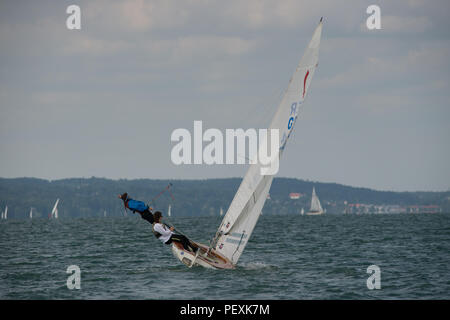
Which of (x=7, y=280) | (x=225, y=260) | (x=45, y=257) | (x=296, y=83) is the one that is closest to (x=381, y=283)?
(x=225, y=260)

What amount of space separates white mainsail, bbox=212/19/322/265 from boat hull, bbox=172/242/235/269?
478 millimetres

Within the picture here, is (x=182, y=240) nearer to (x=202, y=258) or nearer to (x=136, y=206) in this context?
(x=202, y=258)

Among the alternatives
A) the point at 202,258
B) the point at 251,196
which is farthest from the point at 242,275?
the point at 251,196

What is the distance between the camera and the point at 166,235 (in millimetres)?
24500

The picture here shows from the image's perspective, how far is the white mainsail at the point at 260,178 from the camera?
23.9 metres

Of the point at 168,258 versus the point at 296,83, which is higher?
the point at 296,83

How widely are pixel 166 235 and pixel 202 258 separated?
180 centimetres

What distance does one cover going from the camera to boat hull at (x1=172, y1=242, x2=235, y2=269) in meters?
25.3

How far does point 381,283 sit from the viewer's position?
23.4 m

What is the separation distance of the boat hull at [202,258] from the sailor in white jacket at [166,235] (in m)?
0.20

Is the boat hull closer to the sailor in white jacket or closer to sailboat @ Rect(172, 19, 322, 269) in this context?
sailboat @ Rect(172, 19, 322, 269)
